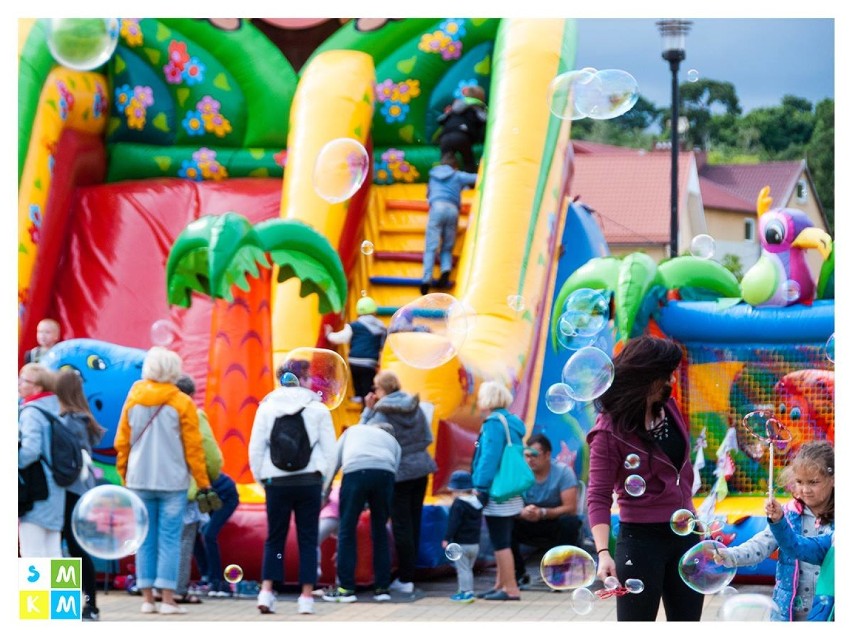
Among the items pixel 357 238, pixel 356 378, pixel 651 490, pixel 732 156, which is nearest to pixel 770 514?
pixel 651 490

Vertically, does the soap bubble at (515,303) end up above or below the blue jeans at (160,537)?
above

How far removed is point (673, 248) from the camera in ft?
47.3

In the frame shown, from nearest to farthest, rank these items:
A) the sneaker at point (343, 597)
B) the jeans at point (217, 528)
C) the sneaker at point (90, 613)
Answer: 1. the sneaker at point (90, 613)
2. the sneaker at point (343, 597)
3. the jeans at point (217, 528)

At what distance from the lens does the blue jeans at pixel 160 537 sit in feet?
21.4

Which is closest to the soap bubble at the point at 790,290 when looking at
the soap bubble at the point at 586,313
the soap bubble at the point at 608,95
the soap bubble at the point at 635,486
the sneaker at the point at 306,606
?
the soap bubble at the point at 586,313

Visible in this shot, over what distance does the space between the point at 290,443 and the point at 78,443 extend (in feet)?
3.05

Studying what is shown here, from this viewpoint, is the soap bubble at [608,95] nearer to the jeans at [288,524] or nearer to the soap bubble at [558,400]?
the soap bubble at [558,400]

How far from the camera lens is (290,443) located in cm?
654

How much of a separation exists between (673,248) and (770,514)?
415 inches

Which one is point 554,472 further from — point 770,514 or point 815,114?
point 815,114

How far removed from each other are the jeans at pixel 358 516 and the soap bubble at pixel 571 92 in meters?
1.87

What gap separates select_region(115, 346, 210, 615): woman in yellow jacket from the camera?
653cm

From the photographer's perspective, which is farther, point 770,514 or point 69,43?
point 69,43

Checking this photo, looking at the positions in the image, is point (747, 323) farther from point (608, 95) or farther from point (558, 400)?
point (608, 95)
